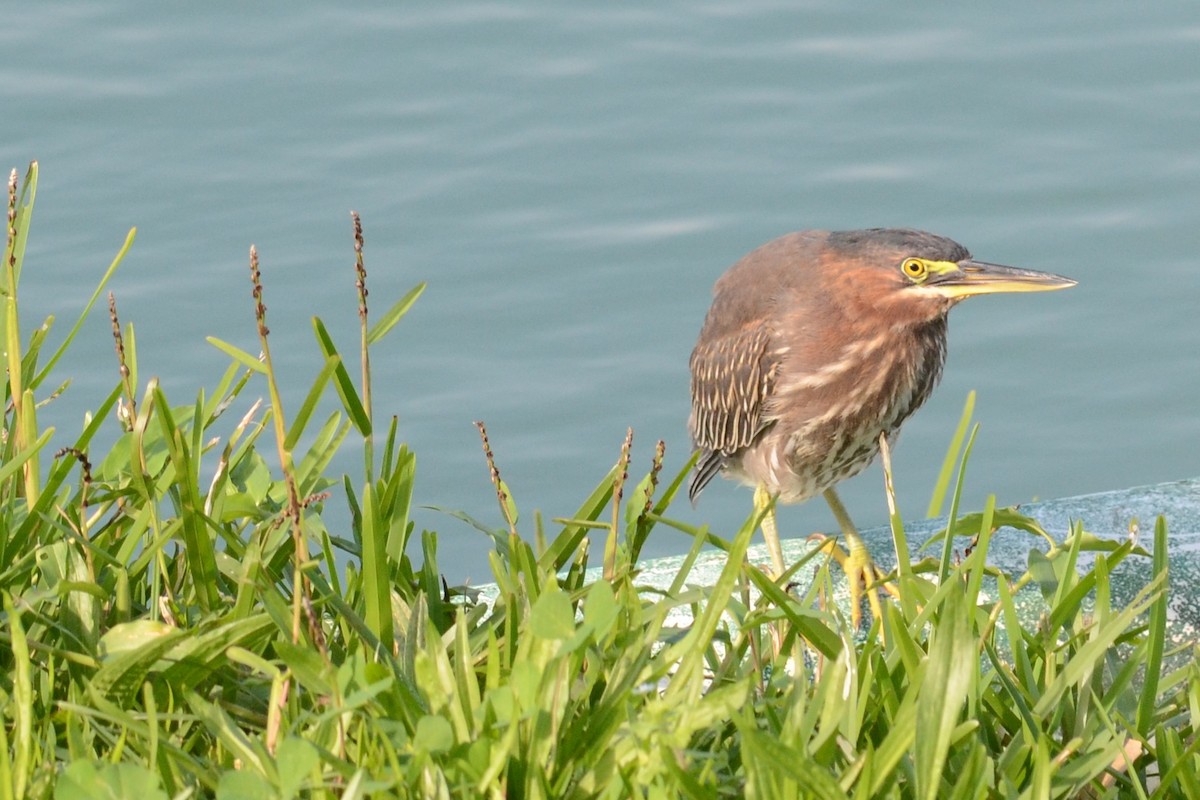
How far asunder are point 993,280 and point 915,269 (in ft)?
0.85

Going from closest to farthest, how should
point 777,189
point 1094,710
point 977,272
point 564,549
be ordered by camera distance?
point 1094,710
point 564,549
point 977,272
point 777,189

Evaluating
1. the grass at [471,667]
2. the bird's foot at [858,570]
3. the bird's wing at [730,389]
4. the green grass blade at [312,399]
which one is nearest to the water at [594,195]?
the bird's wing at [730,389]

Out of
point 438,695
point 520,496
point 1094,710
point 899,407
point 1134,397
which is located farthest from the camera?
point 1134,397

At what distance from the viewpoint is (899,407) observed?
198 inches

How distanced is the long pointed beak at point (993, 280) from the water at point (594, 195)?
3.07 meters

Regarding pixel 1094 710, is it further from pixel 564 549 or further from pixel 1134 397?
pixel 1134 397

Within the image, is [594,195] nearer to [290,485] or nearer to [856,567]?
[856,567]

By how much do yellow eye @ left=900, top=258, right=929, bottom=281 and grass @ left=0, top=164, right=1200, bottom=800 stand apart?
167cm

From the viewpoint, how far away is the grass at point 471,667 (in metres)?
2.34

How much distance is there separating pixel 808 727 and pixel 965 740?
0.24 metres

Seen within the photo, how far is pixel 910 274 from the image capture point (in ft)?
15.8

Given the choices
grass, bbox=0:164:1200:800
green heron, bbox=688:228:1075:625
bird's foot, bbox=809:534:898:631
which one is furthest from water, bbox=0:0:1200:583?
grass, bbox=0:164:1200:800

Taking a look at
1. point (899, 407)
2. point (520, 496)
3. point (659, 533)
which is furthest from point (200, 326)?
point (899, 407)

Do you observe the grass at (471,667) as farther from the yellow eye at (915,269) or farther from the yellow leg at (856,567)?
the yellow eye at (915,269)
